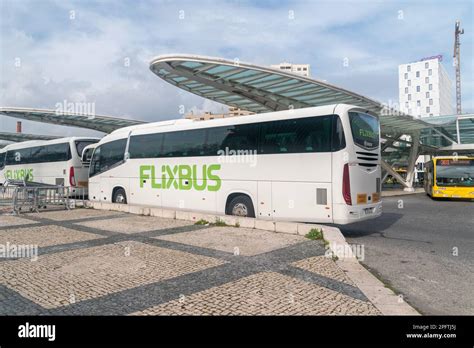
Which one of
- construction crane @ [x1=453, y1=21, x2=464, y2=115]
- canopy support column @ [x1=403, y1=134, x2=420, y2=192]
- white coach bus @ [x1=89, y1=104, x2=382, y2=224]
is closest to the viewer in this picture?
white coach bus @ [x1=89, y1=104, x2=382, y2=224]

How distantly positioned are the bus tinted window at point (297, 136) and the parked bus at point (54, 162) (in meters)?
10.8

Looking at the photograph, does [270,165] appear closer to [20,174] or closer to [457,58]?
[20,174]

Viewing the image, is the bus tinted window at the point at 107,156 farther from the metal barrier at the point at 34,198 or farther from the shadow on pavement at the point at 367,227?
the shadow on pavement at the point at 367,227

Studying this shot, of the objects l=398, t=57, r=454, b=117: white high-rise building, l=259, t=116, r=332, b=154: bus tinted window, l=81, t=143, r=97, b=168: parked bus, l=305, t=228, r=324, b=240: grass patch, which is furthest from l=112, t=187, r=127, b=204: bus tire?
l=398, t=57, r=454, b=117: white high-rise building

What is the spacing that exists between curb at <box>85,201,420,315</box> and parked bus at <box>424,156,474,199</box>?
1682 centimetres

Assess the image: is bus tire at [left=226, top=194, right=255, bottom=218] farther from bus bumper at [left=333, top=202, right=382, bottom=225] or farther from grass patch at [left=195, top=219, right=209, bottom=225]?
bus bumper at [left=333, top=202, right=382, bottom=225]

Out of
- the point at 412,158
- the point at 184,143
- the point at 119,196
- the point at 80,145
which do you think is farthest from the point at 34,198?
the point at 412,158

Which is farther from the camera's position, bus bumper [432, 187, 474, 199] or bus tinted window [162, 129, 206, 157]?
bus bumper [432, 187, 474, 199]

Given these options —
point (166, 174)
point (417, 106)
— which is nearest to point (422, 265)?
point (166, 174)

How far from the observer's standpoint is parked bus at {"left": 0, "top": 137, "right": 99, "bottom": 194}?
1844 centimetres

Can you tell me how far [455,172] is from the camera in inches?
845

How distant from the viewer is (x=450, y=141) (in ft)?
129

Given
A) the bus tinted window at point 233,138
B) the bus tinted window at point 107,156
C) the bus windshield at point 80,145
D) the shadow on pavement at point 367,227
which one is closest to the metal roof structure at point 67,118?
the bus windshield at point 80,145
